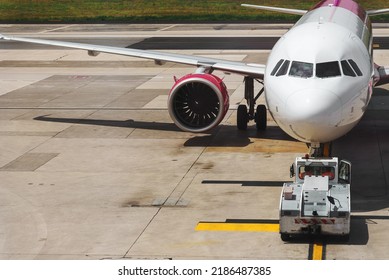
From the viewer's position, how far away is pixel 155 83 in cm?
4100

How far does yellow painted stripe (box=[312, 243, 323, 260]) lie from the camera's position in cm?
1808

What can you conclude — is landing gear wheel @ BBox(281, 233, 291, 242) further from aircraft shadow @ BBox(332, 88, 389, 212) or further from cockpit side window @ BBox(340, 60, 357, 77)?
cockpit side window @ BBox(340, 60, 357, 77)

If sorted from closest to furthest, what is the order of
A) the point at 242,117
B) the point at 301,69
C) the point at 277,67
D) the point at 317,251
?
the point at 317,251 → the point at 301,69 → the point at 277,67 → the point at 242,117

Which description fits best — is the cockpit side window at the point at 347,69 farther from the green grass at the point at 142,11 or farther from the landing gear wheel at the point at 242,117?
the green grass at the point at 142,11

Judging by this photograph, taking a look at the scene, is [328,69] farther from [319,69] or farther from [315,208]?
[315,208]

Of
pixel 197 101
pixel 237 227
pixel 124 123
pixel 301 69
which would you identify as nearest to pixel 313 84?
pixel 301 69

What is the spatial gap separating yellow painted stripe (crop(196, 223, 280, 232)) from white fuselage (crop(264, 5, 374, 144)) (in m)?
2.65

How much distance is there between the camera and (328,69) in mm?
22031

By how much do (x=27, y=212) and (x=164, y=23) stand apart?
50.8 meters

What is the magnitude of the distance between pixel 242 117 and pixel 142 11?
47.7 m

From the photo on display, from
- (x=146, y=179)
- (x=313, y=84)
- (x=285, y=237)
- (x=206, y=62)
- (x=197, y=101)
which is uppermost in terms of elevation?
(x=313, y=84)

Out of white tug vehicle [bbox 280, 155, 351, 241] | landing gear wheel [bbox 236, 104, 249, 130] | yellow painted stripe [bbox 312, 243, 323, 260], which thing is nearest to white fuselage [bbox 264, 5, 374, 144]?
white tug vehicle [bbox 280, 155, 351, 241]

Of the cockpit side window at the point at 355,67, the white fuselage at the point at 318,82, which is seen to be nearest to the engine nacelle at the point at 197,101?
the white fuselage at the point at 318,82
